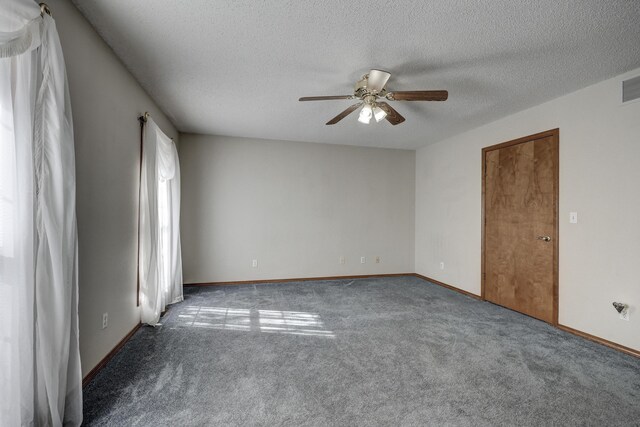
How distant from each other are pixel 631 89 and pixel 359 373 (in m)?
3.31

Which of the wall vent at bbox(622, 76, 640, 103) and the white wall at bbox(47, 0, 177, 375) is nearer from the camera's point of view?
the white wall at bbox(47, 0, 177, 375)

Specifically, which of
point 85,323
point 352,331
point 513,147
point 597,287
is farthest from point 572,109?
point 85,323

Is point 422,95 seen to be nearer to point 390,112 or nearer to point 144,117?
point 390,112

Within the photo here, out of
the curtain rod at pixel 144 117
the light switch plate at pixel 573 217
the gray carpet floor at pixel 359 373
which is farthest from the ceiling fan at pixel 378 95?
the gray carpet floor at pixel 359 373

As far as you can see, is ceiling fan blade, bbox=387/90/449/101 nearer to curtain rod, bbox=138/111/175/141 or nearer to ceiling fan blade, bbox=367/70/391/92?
ceiling fan blade, bbox=367/70/391/92

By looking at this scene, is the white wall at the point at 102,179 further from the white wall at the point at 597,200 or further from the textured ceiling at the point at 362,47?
the white wall at the point at 597,200

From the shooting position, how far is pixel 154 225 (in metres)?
2.96

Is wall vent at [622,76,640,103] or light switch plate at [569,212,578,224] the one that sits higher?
wall vent at [622,76,640,103]

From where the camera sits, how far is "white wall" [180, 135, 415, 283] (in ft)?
15.0

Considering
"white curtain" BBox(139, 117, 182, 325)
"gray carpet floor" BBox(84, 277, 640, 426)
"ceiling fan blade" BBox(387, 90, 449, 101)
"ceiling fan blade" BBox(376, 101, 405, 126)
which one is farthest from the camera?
"white curtain" BBox(139, 117, 182, 325)

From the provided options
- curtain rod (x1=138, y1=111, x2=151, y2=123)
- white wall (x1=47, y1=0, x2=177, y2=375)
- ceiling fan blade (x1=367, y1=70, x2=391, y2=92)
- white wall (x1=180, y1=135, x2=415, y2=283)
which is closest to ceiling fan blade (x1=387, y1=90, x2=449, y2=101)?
ceiling fan blade (x1=367, y1=70, x2=391, y2=92)

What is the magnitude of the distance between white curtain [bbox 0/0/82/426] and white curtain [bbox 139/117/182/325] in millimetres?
1299

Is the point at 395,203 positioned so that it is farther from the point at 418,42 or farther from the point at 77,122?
the point at 77,122

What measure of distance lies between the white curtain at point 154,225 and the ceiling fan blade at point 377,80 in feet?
7.40
